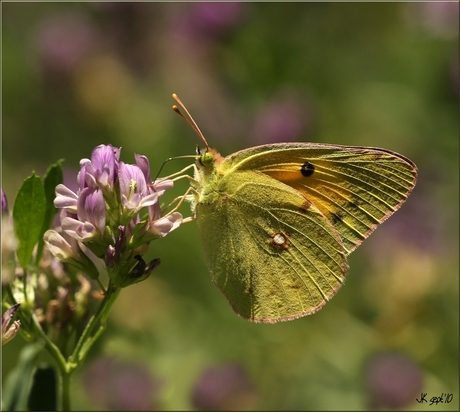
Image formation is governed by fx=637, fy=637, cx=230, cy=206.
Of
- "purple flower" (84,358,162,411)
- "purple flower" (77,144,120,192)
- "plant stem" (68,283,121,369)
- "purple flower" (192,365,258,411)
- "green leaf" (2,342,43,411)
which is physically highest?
"purple flower" (77,144,120,192)

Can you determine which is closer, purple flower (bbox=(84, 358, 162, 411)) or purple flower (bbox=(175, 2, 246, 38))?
purple flower (bbox=(84, 358, 162, 411))

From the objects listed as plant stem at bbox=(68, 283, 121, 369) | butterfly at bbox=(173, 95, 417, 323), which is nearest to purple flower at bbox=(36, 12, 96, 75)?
butterfly at bbox=(173, 95, 417, 323)

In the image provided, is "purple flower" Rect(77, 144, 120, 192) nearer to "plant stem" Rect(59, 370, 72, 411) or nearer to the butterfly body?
"plant stem" Rect(59, 370, 72, 411)

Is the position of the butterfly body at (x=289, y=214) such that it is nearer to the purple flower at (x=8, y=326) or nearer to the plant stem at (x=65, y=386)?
the plant stem at (x=65, y=386)

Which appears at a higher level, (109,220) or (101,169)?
(101,169)

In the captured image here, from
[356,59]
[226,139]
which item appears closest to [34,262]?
[226,139]

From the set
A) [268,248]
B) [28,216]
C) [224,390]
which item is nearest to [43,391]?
[28,216]

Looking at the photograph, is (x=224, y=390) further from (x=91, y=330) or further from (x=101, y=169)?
(x=101, y=169)
